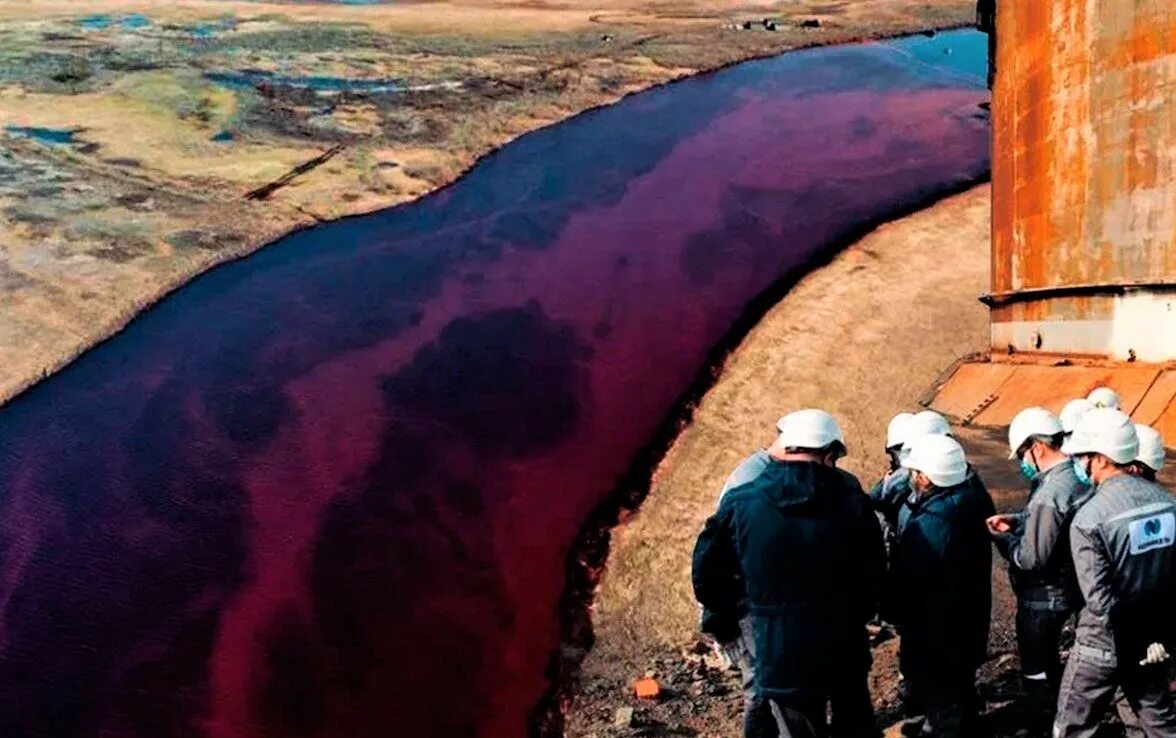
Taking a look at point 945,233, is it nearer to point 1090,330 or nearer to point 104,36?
point 1090,330

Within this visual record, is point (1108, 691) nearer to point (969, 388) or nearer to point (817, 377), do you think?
point (969, 388)

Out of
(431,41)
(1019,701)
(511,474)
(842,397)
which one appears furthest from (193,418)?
(431,41)

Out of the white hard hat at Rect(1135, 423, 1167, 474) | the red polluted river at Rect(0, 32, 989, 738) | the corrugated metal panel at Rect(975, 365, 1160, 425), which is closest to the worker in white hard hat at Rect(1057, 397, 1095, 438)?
the white hard hat at Rect(1135, 423, 1167, 474)

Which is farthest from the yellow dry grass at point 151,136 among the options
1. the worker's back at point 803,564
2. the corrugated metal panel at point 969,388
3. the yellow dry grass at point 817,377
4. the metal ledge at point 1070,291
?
the worker's back at point 803,564

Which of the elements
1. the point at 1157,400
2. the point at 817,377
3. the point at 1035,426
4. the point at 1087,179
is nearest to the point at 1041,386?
the point at 1157,400

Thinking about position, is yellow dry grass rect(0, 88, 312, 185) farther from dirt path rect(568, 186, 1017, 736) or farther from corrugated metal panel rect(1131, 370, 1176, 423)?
corrugated metal panel rect(1131, 370, 1176, 423)

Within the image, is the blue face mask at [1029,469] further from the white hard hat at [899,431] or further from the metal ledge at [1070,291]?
the metal ledge at [1070,291]

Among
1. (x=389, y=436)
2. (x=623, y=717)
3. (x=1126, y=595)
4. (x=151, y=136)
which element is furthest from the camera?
(x=151, y=136)
